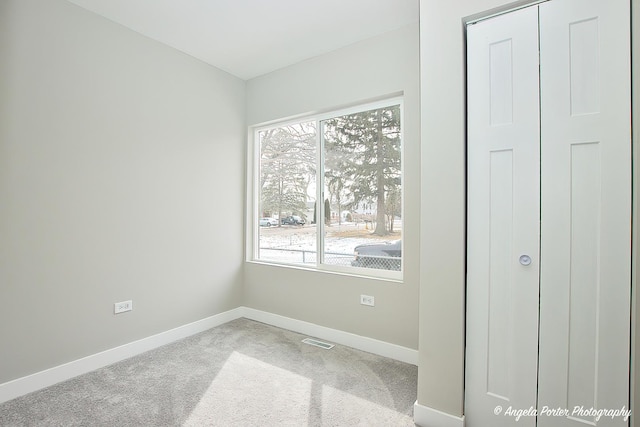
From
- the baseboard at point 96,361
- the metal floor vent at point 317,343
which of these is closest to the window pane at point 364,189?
the metal floor vent at point 317,343

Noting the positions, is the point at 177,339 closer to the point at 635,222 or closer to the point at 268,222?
the point at 268,222

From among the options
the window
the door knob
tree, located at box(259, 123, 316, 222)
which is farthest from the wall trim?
the door knob

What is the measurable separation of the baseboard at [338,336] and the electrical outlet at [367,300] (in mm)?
310

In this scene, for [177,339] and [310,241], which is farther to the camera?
[310,241]

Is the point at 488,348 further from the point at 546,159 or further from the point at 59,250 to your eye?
the point at 59,250

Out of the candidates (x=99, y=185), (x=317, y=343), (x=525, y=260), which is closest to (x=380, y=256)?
(x=317, y=343)

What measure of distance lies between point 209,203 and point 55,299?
153 cm

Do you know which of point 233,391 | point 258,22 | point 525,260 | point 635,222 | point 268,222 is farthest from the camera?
point 268,222

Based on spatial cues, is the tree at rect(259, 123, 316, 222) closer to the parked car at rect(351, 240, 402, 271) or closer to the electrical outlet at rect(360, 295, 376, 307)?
the parked car at rect(351, 240, 402, 271)

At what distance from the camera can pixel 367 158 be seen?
3055mm

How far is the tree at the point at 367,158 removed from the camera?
2.92m

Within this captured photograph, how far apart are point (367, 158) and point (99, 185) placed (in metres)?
2.27

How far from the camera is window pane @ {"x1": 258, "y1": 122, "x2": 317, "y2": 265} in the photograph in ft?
11.5

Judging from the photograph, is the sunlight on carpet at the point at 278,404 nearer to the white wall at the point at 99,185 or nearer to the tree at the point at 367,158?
the white wall at the point at 99,185
